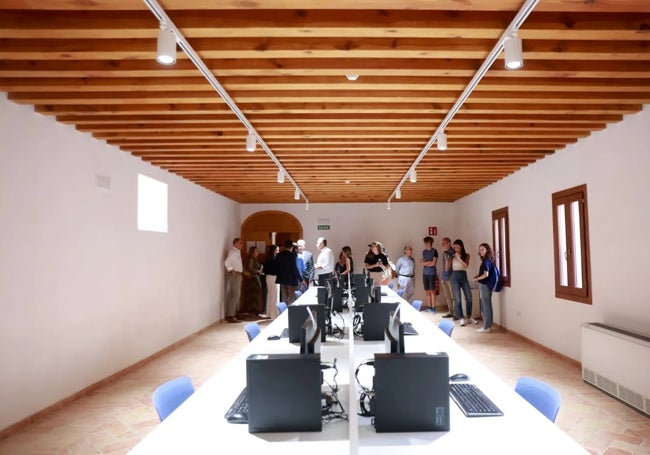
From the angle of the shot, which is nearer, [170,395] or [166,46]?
[170,395]

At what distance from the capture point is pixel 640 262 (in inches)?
183

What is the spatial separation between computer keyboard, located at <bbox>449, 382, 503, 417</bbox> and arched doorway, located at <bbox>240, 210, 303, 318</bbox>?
1034cm

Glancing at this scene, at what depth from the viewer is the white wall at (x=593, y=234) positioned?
15.3ft

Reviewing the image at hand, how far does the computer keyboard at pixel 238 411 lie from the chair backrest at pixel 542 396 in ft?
4.64

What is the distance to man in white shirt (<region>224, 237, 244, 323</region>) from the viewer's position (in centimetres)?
1052

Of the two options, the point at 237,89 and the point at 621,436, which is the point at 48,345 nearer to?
the point at 237,89

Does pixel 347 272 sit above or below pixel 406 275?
above

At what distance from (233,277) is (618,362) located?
7.80m

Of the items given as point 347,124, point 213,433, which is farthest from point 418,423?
point 347,124

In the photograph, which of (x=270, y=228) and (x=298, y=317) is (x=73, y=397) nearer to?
(x=298, y=317)

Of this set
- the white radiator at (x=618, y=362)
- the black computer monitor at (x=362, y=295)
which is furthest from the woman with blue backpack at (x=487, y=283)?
the black computer monitor at (x=362, y=295)

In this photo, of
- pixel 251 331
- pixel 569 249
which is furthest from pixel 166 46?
pixel 569 249

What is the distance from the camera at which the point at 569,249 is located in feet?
20.6

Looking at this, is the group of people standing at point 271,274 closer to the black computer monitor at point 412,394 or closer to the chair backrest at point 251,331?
the chair backrest at point 251,331
